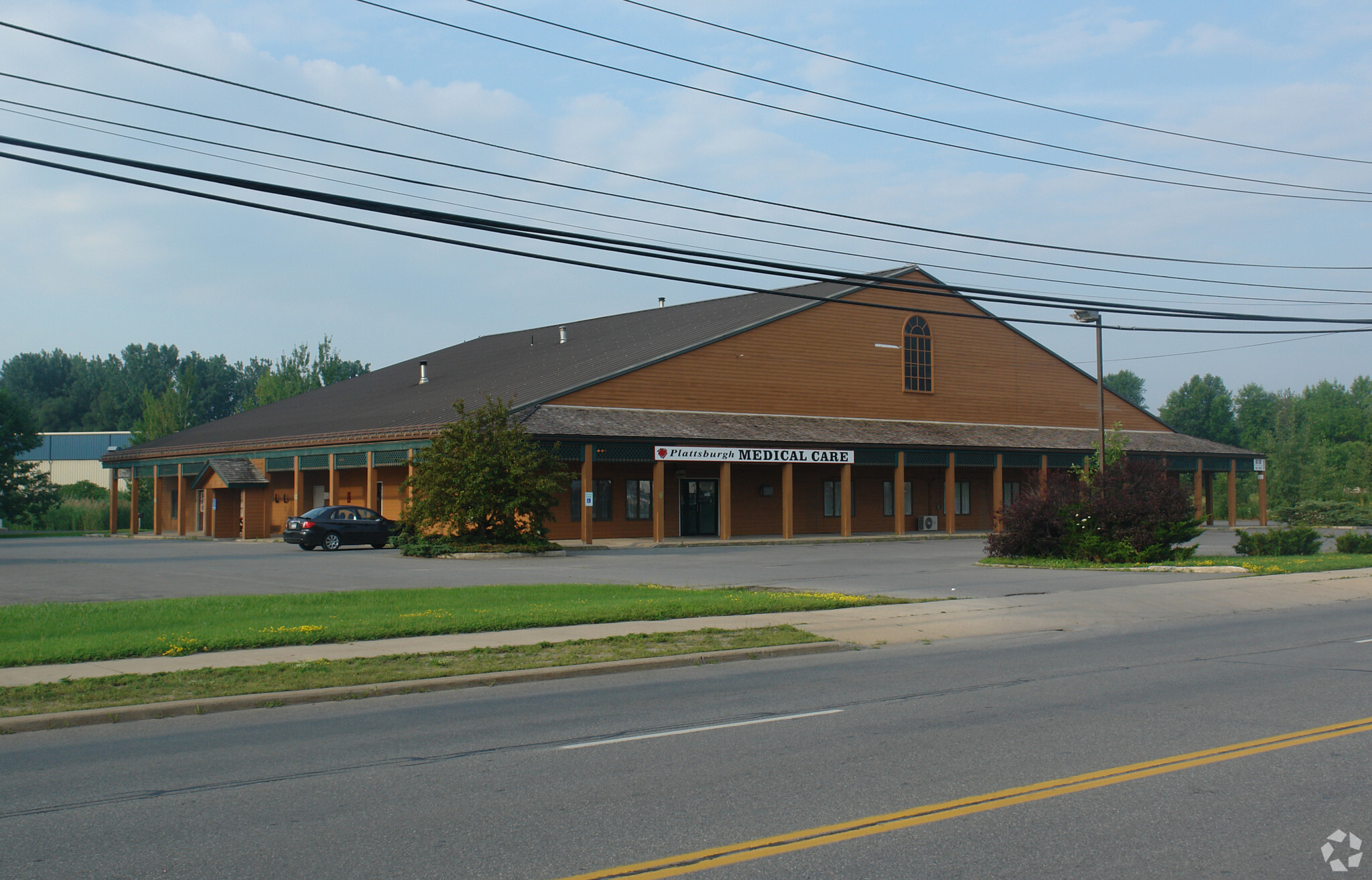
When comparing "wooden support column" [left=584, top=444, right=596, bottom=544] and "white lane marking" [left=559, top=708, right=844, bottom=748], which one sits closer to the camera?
"white lane marking" [left=559, top=708, right=844, bottom=748]

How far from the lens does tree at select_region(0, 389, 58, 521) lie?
6425cm

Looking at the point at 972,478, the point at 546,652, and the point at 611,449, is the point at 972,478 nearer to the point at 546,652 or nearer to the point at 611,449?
the point at 611,449

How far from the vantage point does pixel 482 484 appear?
3356cm

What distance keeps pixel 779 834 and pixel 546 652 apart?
Answer: 7.64 meters

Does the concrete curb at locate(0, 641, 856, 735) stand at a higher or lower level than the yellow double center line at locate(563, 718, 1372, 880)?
lower

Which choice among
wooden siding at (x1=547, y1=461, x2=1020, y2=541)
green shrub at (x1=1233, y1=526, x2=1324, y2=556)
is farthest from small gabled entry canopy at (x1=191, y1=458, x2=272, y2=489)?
green shrub at (x1=1233, y1=526, x2=1324, y2=556)

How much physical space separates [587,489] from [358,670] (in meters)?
25.7

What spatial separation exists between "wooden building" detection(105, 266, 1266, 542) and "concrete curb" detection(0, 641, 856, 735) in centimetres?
2371

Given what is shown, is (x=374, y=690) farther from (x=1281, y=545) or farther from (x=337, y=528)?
(x=1281, y=545)

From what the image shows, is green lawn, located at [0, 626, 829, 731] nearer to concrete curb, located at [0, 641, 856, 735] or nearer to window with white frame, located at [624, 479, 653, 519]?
concrete curb, located at [0, 641, 856, 735]

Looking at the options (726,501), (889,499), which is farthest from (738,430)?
(889,499)

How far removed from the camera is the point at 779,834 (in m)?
6.25

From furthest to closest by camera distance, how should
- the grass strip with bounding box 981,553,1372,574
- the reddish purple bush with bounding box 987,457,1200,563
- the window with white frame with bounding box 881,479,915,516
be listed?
the window with white frame with bounding box 881,479,915,516 < the reddish purple bush with bounding box 987,457,1200,563 < the grass strip with bounding box 981,553,1372,574

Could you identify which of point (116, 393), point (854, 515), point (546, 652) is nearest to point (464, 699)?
point (546, 652)
